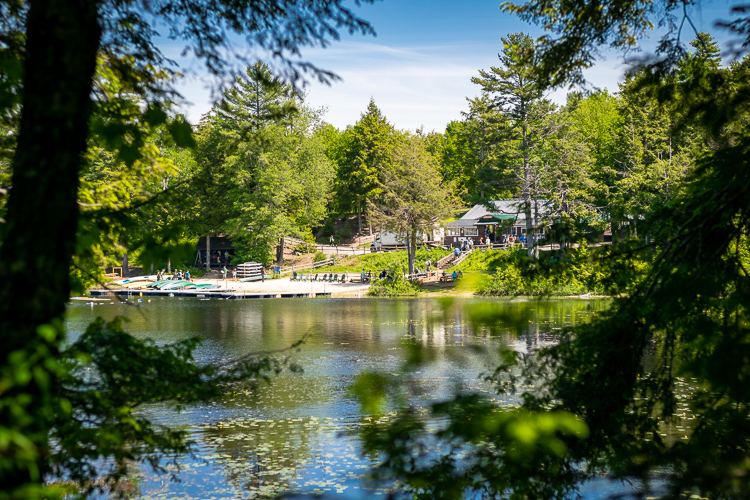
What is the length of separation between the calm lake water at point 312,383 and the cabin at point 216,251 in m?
26.2

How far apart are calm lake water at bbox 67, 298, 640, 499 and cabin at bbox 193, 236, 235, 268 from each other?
2619 centimetres

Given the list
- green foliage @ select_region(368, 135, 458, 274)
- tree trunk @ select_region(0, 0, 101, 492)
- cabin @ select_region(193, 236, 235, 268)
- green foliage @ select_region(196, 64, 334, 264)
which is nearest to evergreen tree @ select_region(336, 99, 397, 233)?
green foliage @ select_region(196, 64, 334, 264)

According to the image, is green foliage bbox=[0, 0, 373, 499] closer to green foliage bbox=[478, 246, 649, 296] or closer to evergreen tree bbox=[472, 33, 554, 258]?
green foliage bbox=[478, 246, 649, 296]

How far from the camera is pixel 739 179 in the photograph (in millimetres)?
4656

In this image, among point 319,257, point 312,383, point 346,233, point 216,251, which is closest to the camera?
point 312,383

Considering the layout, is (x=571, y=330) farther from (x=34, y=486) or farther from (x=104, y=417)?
(x=34, y=486)

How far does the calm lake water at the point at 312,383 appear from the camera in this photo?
20.8 feet

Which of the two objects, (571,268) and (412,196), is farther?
(412,196)

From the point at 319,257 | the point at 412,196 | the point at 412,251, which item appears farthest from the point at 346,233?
the point at 412,196

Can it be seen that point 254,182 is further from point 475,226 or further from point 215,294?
point 475,226

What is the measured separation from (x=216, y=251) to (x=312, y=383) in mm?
46462

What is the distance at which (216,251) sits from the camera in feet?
202

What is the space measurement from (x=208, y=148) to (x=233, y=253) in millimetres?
11726

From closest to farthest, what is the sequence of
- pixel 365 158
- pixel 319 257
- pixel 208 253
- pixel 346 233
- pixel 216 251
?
pixel 208 253, pixel 319 257, pixel 216 251, pixel 365 158, pixel 346 233
